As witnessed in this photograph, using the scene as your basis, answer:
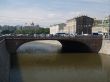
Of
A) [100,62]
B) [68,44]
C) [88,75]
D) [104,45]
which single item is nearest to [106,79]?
[88,75]

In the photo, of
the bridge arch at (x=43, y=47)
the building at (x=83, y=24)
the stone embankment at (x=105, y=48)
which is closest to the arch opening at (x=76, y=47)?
the bridge arch at (x=43, y=47)

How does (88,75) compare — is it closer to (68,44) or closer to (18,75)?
(18,75)

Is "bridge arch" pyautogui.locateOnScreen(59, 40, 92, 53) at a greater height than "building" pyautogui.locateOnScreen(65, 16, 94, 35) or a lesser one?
lesser

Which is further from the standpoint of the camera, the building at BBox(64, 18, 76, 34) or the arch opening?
the building at BBox(64, 18, 76, 34)

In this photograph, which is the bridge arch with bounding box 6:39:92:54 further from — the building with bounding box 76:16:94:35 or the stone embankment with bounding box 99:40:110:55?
the building with bounding box 76:16:94:35

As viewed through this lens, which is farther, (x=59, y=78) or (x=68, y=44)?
(x=68, y=44)

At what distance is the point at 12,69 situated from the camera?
1738 inches

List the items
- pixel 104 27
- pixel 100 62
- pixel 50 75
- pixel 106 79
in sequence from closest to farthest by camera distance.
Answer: pixel 106 79, pixel 50 75, pixel 100 62, pixel 104 27

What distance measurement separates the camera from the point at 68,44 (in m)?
85.4

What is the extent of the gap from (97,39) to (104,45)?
10.1 feet

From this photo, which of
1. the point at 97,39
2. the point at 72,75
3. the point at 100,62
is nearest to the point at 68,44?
the point at 97,39

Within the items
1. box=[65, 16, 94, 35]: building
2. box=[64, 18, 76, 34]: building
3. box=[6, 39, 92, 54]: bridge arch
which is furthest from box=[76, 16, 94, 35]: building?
box=[6, 39, 92, 54]: bridge arch

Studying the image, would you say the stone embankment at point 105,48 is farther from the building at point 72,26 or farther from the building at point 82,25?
the building at point 72,26

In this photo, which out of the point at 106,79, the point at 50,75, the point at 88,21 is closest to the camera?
the point at 106,79
